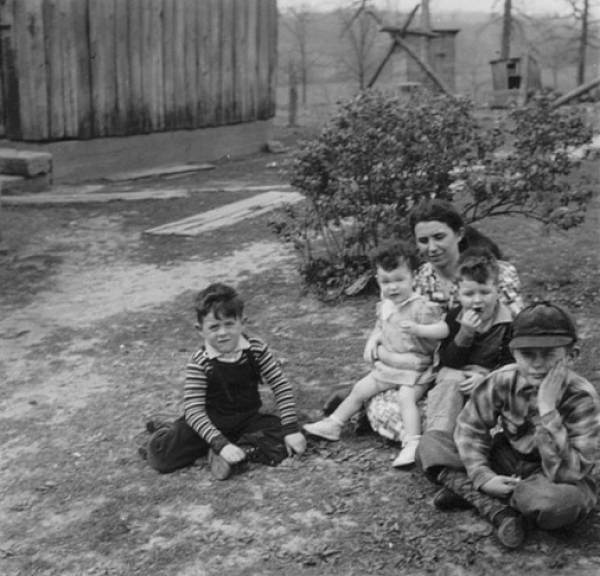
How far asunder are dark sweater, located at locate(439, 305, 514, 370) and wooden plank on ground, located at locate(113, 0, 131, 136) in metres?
11.3

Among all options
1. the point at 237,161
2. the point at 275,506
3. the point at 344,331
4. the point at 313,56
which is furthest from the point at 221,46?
the point at 313,56

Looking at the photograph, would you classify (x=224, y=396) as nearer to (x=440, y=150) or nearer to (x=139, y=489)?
(x=139, y=489)

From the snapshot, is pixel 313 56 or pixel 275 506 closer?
pixel 275 506

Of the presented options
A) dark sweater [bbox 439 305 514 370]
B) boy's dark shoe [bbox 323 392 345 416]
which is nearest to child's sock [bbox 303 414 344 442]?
boy's dark shoe [bbox 323 392 345 416]

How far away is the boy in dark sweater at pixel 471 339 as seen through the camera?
4676mm

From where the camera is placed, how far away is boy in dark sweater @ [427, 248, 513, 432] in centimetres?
468

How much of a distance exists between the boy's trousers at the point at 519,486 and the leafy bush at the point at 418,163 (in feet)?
10.6

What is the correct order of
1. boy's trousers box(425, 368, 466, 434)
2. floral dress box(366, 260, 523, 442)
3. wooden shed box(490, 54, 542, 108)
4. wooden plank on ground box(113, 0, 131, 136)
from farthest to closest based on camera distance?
wooden shed box(490, 54, 542, 108) → wooden plank on ground box(113, 0, 131, 136) → floral dress box(366, 260, 523, 442) → boy's trousers box(425, 368, 466, 434)

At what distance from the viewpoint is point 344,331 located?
7090 mm

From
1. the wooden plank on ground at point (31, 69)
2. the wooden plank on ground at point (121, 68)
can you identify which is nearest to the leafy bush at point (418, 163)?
the wooden plank on ground at point (31, 69)

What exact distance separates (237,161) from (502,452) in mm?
13636

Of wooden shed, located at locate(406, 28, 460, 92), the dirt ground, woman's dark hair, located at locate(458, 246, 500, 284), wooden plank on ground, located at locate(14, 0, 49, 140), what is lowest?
the dirt ground

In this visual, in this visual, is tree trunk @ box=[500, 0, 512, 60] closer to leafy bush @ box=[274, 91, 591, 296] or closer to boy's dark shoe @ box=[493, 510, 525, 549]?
leafy bush @ box=[274, 91, 591, 296]

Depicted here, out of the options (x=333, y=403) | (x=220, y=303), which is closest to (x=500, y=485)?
(x=333, y=403)
